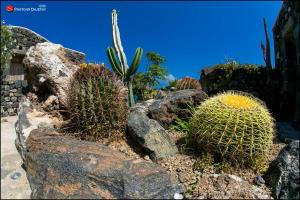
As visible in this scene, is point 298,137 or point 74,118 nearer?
point 74,118

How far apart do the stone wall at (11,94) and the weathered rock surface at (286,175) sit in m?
4.87

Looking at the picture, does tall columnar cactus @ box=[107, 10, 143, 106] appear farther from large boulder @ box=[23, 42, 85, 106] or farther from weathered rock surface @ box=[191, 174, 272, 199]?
weathered rock surface @ box=[191, 174, 272, 199]

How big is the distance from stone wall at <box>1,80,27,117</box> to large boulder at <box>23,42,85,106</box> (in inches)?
44.7

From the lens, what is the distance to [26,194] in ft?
9.06

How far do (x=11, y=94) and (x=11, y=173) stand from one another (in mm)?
4131

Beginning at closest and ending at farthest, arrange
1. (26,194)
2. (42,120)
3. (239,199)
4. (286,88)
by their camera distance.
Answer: (26,194)
(239,199)
(42,120)
(286,88)

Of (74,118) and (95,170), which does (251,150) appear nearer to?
(95,170)

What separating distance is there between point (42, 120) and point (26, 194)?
1.82 metres

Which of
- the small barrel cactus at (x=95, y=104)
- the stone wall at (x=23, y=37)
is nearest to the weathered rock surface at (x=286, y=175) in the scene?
the small barrel cactus at (x=95, y=104)

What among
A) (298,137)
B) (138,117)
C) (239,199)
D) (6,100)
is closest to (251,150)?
(239,199)

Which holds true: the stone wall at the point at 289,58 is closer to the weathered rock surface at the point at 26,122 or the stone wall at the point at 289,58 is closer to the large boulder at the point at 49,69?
the large boulder at the point at 49,69

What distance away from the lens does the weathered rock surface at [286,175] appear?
316 cm

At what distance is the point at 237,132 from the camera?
138 inches

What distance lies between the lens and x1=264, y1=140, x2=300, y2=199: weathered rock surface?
124 inches
